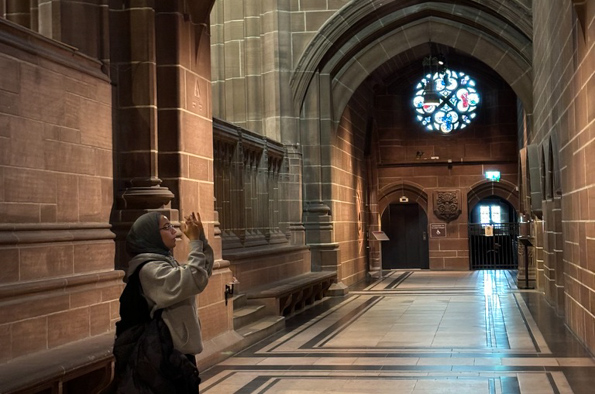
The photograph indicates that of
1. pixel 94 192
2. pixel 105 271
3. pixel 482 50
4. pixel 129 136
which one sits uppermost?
pixel 482 50

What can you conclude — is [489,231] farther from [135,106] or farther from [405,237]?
[135,106]

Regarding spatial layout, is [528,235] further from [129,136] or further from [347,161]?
[129,136]

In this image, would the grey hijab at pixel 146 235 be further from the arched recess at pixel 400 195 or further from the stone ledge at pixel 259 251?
the arched recess at pixel 400 195

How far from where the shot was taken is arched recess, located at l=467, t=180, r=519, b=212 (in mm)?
21969

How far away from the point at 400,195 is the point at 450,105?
8.54 feet

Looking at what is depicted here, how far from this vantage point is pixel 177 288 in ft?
11.4

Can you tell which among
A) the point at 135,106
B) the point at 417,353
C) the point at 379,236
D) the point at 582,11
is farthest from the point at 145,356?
the point at 379,236

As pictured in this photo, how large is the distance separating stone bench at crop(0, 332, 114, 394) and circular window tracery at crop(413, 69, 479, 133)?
689 inches

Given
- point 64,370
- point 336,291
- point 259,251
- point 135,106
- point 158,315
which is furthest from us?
point 336,291

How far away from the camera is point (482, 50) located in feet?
49.4

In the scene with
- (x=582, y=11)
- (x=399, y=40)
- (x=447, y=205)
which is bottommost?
(x=447, y=205)

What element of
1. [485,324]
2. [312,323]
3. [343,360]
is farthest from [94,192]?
[485,324]

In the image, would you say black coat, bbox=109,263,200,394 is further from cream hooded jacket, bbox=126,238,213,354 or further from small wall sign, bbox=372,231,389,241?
small wall sign, bbox=372,231,389,241

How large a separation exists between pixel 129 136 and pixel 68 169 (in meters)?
1.13
